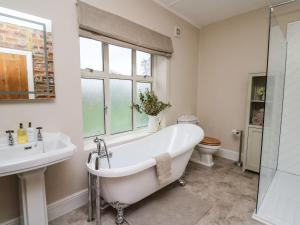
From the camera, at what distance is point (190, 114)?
3.23m

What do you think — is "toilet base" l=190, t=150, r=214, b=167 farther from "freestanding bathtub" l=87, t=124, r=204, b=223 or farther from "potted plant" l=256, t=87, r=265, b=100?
"potted plant" l=256, t=87, r=265, b=100

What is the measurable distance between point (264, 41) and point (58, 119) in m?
3.00

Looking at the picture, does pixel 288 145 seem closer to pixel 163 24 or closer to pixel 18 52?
pixel 163 24

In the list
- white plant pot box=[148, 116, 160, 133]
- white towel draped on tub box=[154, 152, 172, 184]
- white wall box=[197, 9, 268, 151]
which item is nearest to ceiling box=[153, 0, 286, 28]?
white wall box=[197, 9, 268, 151]

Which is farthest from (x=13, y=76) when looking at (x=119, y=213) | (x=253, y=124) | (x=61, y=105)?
(x=253, y=124)

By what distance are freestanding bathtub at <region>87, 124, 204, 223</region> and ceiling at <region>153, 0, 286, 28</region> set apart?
1.79 meters

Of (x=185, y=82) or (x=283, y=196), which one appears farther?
(x=185, y=82)

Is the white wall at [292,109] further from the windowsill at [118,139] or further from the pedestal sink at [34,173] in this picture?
the pedestal sink at [34,173]

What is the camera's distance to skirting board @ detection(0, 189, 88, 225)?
158 cm

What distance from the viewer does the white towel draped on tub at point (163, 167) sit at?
1538mm

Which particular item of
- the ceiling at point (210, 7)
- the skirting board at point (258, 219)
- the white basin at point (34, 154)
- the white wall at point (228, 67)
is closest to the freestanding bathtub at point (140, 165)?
the white basin at point (34, 154)

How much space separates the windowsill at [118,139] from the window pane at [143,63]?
92 centimetres

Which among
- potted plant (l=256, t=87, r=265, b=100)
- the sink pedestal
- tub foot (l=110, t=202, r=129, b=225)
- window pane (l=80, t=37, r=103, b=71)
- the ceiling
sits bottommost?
tub foot (l=110, t=202, r=129, b=225)

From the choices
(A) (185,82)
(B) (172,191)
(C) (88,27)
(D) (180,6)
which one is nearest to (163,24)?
(D) (180,6)
